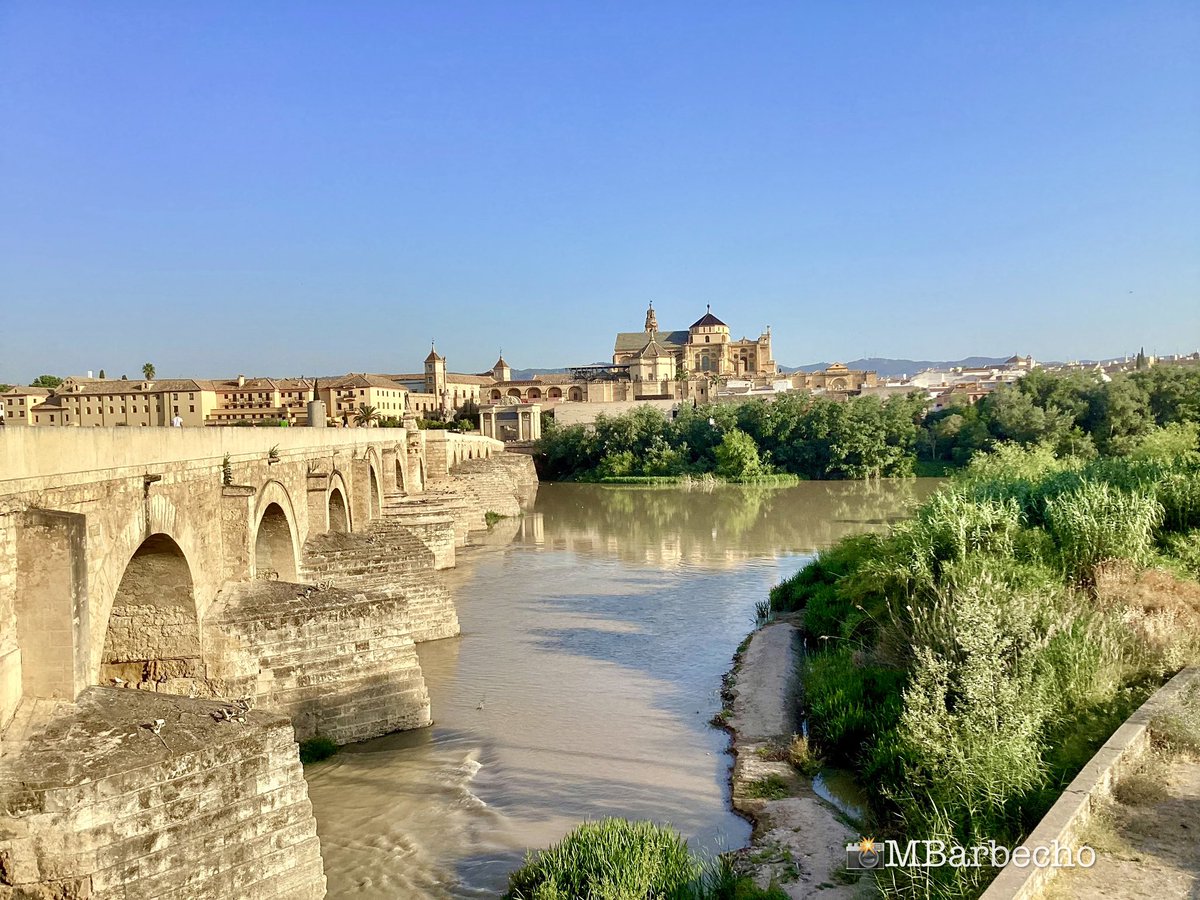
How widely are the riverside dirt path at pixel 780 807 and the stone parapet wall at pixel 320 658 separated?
396 cm

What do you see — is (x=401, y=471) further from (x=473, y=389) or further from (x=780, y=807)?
(x=473, y=389)

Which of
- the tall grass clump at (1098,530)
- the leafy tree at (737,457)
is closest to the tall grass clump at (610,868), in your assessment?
the tall grass clump at (1098,530)

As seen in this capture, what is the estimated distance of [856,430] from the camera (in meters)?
50.6

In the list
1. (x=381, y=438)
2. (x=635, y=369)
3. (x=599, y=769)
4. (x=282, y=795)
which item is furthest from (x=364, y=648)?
(x=635, y=369)

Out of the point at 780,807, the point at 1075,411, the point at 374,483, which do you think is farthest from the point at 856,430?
the point at 780,807

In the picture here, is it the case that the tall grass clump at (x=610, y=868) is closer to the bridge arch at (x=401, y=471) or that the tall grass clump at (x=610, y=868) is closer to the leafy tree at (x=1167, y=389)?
the bridge arch at (x=401, y=471)

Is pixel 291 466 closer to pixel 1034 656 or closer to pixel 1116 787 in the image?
pixel 1034 656

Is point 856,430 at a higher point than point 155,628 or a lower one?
higher

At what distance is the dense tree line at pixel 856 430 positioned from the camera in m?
45.0

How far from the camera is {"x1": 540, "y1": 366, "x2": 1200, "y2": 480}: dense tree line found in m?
45.0

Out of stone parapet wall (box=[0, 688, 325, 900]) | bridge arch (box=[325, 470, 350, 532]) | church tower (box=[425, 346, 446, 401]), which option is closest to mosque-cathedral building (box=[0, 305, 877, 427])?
church tower (box=[425, 346, 446, 401])

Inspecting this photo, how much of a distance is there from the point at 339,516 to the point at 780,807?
13.1 meters

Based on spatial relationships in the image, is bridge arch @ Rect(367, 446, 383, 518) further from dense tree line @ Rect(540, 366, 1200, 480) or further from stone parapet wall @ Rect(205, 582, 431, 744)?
dense tree line @ Rect(540, 366, 1200, 480)

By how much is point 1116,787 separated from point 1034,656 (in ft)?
7.62
